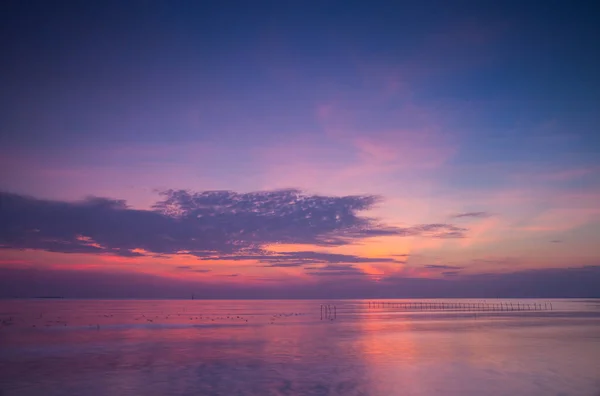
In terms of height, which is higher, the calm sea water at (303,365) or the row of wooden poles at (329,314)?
the calm sea water at (303,365)

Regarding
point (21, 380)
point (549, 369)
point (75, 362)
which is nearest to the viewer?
point (21, 380)

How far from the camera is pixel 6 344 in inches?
1756

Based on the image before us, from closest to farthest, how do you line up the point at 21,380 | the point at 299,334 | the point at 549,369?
the point at 21,380
the point at 549,369
the point at 299,334

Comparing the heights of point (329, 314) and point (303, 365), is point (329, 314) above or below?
below

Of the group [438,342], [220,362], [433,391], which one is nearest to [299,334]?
[438,342]

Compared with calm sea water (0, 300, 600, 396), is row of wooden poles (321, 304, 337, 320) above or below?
below

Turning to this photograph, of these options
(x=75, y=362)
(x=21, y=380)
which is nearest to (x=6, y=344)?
(x=75, y=362)

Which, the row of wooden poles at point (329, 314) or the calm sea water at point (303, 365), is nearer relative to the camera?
the calm sea water at point (303, 365)

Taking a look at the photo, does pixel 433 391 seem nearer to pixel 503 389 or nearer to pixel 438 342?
pixel 503 389

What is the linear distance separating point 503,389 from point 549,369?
7.40 meters

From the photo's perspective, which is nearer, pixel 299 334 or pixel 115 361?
pixel 115 361

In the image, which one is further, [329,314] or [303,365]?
[329,314]

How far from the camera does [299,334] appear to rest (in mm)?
55344

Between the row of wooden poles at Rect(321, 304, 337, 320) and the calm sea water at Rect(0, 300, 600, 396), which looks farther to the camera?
the row of wooden poles at Rect(321, 304, 337, 320)
